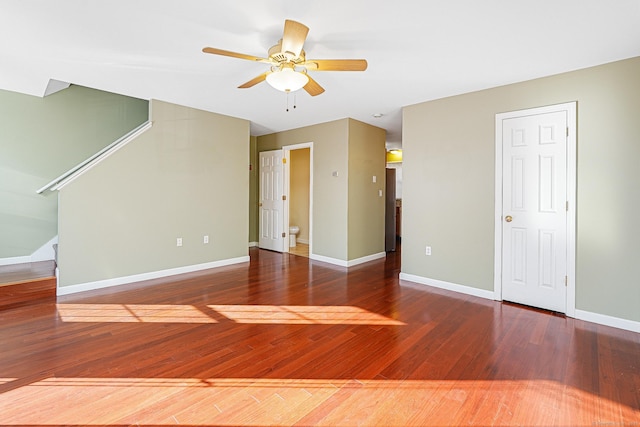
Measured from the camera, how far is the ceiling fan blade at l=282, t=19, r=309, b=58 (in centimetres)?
207

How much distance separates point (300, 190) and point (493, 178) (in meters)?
4.66

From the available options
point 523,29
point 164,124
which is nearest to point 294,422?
point 523,29

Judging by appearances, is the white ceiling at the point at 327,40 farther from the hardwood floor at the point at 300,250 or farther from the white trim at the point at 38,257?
the hardwood floor at the point at 300,250

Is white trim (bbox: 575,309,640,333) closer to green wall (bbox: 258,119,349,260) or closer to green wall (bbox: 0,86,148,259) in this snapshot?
green wall (bbox: 258,119,349,260)

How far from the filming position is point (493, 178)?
143 inches

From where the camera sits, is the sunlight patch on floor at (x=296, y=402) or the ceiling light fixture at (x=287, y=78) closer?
the sunlight patch on floor at (x=296, y=402)

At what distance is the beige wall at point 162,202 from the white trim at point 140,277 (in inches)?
2.0

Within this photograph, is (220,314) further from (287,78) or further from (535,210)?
(535,210)

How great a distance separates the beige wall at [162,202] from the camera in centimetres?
375

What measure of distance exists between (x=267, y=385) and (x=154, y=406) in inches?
24.8

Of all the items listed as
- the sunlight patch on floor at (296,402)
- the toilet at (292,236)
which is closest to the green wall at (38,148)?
the sunlight patch on floor at (296,402)

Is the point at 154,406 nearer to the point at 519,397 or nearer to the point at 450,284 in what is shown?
the point at 519,397

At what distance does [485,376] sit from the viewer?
2.06 meters

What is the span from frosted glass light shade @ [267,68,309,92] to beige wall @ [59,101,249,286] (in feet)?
8.30
